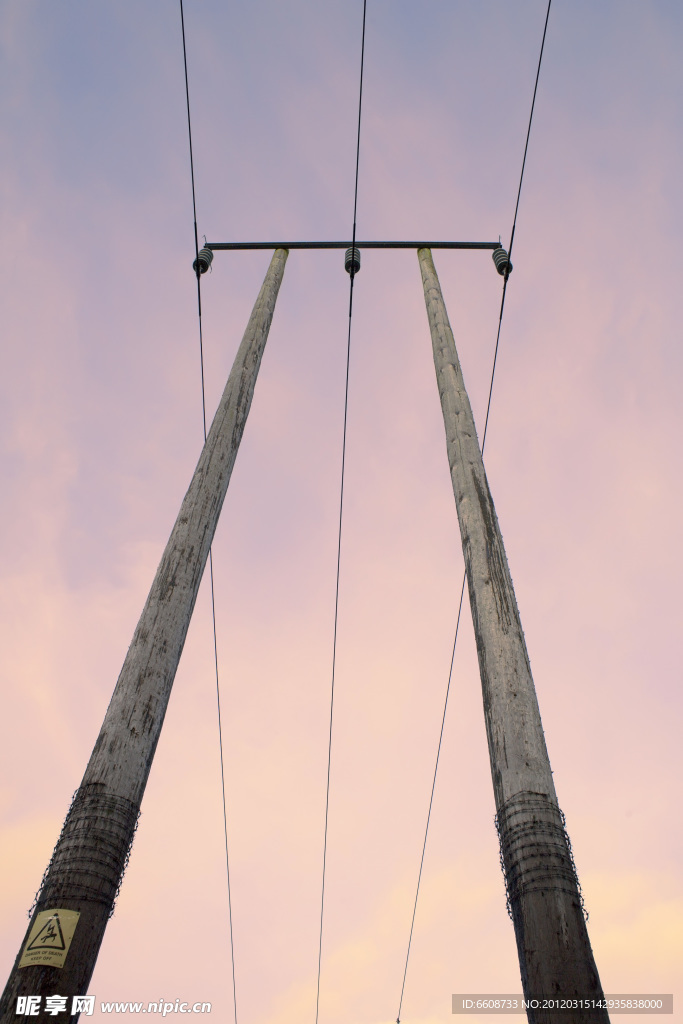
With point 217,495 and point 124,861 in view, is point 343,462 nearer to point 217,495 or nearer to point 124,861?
point 217,495

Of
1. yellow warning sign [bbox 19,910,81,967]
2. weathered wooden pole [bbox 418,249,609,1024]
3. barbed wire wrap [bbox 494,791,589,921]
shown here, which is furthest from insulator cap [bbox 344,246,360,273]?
yellow warning sign [bbox 19,910,81,967]

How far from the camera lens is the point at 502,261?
8758 mm

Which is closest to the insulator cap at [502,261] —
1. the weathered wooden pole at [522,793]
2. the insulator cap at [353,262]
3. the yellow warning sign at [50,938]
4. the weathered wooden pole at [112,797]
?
the insulator cap at [353,262]

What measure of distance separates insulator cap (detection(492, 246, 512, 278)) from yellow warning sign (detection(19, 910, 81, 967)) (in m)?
8.20

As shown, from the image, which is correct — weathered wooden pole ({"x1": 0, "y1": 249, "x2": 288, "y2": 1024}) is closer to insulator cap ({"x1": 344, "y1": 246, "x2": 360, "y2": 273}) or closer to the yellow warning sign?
the yellow warning sign

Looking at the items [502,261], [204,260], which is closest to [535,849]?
[502,261]

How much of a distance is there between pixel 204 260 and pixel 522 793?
7.89 metres

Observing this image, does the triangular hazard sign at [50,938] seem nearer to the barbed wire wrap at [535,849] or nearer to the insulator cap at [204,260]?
the barbed wire wrap at [535,849]

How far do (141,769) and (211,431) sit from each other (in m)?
3.07

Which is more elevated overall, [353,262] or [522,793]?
[353,262]

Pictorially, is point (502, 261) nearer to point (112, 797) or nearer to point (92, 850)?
point (112, 797)

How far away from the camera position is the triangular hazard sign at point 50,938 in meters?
3.30

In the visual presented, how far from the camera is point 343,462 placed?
11.0 m

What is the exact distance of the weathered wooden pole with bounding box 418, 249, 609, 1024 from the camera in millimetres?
3123
